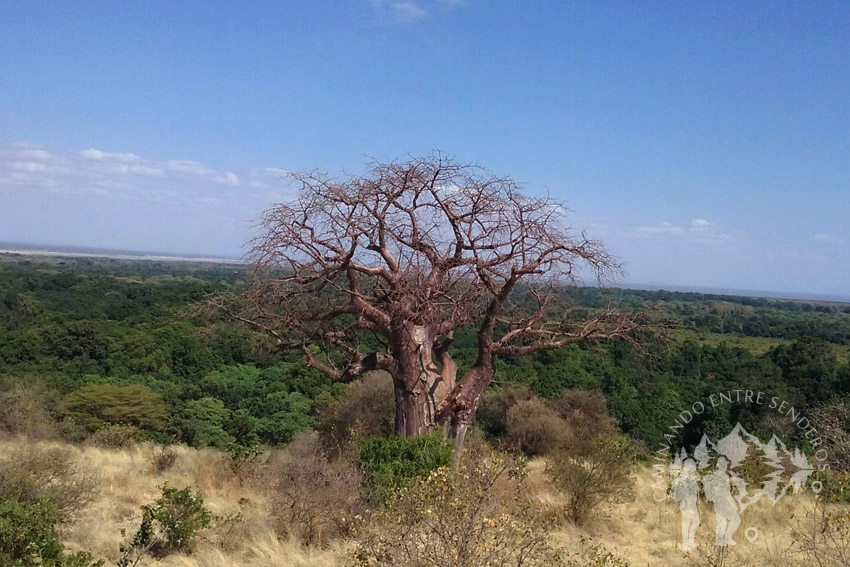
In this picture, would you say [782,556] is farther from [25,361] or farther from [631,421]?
[25,361]

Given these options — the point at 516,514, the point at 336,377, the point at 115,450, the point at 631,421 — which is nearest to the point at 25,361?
the point at 115,450

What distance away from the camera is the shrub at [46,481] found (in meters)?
5.28

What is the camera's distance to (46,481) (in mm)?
5586

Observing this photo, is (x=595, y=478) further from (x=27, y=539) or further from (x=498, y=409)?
(x=498, y=409)

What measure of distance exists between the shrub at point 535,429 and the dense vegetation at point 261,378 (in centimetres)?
75

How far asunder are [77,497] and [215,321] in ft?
8.98

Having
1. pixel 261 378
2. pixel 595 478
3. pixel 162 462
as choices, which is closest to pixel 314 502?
pixel 595 478

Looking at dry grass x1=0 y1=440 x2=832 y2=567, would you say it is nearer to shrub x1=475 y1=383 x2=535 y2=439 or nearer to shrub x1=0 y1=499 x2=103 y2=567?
shrub x1=0 y1=499 x2=103 y2=567

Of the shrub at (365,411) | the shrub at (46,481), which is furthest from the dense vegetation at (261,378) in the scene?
the shrub at (46,481)

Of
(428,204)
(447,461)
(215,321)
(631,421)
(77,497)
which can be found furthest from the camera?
(631,421)

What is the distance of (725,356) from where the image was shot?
29.4 meters

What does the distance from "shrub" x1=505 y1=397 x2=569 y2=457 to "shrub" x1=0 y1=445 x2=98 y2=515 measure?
8.42 metres

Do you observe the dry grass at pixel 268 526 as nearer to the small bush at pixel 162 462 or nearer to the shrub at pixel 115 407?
the small bush at pixel 162 462

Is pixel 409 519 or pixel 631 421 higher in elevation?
pixel 409 519
